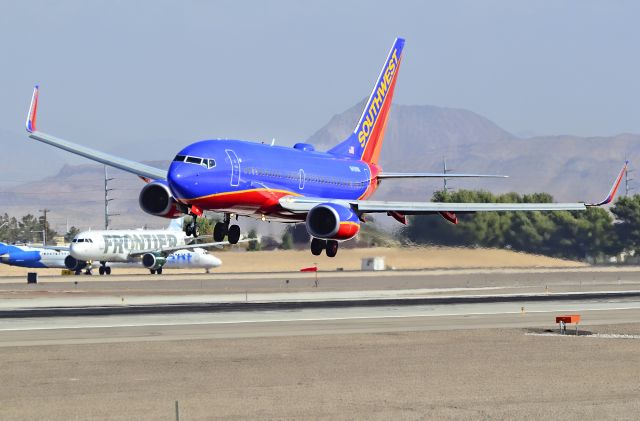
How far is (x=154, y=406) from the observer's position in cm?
2850

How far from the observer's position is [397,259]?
97312mm

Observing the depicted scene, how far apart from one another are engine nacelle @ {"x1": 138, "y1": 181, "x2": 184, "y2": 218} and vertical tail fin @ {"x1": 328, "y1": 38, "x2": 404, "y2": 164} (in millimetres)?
16192

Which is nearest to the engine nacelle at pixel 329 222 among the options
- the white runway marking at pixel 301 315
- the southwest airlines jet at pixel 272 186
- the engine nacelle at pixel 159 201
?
the southwest airlines jet at pixel 272 186

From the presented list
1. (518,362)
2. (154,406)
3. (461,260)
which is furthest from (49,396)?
(461,260)

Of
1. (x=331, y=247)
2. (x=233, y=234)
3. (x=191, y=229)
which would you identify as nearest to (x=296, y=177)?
(x=233, y=234)

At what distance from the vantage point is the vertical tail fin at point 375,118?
73375 millimetres

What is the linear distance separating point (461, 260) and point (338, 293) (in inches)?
804

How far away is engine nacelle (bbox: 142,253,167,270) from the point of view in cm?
12656

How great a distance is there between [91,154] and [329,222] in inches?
587

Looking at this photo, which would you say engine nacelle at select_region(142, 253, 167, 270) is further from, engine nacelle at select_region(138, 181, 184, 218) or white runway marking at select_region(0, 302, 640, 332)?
engine nacelle at select_region(138, 181, 184, 218)

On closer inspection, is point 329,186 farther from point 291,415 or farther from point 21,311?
point 291,415

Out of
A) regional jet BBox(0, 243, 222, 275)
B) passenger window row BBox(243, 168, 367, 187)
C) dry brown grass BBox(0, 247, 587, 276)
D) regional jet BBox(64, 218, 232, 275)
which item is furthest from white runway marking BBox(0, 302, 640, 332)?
regional jet BBox(0, 243, 222, 275)

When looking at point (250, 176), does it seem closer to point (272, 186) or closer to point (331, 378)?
point (272, 186)

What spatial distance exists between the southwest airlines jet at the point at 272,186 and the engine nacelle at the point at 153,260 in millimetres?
56868
